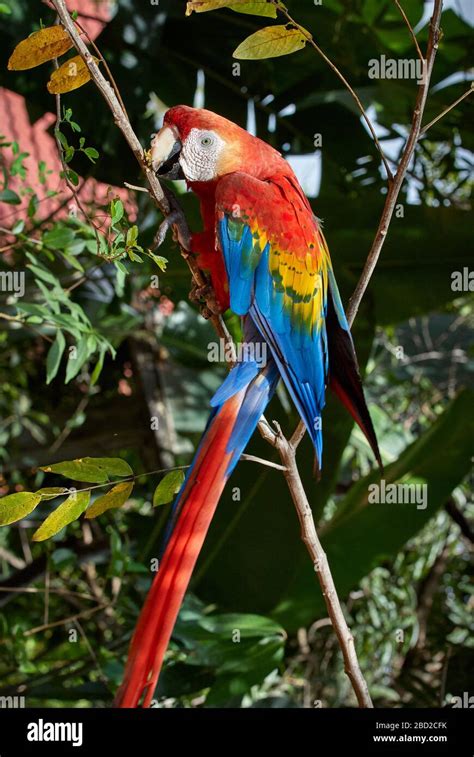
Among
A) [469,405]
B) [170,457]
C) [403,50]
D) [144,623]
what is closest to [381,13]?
[403,50]

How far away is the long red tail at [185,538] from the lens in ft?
1.58

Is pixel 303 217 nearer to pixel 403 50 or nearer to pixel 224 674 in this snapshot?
pixel 224 674

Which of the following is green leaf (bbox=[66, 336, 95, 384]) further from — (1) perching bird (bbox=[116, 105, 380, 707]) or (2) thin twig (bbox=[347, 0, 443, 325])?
(2) thin twig (bbox=[347, 0, 443, 325])

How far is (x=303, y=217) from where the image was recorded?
64 centimetres

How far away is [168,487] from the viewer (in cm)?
53

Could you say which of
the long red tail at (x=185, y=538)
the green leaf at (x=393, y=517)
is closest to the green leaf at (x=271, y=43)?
the long red tail at (x=185, y=538)

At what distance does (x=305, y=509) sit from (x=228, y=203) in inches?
9.8

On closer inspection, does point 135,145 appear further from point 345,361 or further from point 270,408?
point 270,408

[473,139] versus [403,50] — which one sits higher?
[403,50]

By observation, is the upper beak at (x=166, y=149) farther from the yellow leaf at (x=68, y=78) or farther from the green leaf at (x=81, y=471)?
the green leaf at (x=81, y=471)

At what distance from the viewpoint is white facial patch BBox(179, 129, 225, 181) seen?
0.64 metres

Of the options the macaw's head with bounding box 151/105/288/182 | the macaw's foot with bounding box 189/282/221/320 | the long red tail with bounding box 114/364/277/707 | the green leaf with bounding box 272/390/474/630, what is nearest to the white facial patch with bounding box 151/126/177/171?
the macaw's head with bounding box 151/105/288/182

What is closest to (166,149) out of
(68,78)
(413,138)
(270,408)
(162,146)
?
(162,146)

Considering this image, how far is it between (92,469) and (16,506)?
2.1 inches
